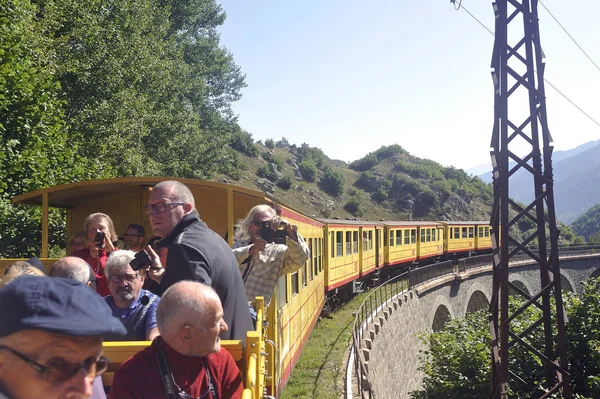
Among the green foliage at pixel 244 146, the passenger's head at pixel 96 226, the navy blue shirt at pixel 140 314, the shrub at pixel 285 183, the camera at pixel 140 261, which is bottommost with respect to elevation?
the navy blue shirt at pixel 140 314

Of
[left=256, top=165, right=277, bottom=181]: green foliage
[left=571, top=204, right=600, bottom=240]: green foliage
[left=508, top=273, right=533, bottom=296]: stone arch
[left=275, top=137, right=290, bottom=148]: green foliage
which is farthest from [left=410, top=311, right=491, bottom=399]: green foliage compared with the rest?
[left=571, top=204, right=600, bottom=240]: green foliage

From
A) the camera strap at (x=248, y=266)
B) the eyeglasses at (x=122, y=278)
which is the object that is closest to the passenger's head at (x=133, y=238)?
the camera strap at (x=248, y=266)

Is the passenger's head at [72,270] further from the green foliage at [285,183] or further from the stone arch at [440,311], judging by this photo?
the green foliage at [285,183]

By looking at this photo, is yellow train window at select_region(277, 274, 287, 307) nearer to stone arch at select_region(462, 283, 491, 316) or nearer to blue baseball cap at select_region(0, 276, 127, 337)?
blue baseball cap at select_region(0, 276, 127, 337)

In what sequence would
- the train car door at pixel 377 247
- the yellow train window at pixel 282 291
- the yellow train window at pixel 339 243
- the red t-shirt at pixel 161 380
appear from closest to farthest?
the red t-shirt at pixel 161 380, the yellow train window at pixel 282 291, the yellow train window at pixel 339 243, the train car door at pixel 377 247

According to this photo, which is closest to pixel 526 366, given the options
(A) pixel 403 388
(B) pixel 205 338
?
(A) pixel 403 388

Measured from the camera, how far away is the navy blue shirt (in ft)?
11.2

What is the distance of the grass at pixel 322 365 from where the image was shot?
884 cm

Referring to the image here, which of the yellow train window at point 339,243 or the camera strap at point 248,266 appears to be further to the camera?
the yellow train window at point 339,243

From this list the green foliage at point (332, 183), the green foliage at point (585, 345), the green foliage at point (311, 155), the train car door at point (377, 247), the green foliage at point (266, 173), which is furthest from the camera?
the green foliage at point (311, 155)

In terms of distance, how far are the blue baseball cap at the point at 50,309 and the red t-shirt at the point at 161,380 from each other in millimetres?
977

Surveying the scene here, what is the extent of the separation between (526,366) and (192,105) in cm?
2486

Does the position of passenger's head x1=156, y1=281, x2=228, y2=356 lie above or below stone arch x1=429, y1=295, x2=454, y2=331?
above

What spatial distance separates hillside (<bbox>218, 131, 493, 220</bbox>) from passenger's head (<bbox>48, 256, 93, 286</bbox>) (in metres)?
58.0
